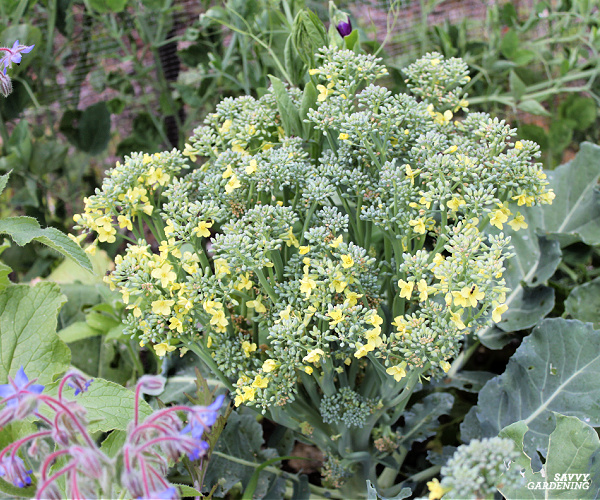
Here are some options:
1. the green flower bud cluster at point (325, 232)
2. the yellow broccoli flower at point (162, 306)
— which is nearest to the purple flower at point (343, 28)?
the green flower bud cluster at point (325, 232)

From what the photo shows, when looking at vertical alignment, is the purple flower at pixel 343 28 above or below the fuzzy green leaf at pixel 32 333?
above

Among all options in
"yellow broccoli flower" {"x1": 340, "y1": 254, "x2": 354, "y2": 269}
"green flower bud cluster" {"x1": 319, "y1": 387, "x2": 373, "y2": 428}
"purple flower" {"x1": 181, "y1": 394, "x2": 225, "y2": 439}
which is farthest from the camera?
"green flower bud cluster" {"x1": 319, "y1": 387, "x2": 373, "y2": 428}

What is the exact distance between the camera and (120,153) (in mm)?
1545

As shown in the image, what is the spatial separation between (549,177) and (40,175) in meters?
1.24

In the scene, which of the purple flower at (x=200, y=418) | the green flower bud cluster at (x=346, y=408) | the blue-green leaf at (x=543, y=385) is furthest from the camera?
the blue-green leaf at (x=543, y=385)

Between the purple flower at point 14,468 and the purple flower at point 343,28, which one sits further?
the purple flower at point 343,28

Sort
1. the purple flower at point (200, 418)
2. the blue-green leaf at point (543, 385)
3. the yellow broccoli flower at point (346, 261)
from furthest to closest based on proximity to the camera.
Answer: the blue-green leaf at point (543, 385), the yellow broccoli flower at point (346, 261), the purple flower at point (200, 418)

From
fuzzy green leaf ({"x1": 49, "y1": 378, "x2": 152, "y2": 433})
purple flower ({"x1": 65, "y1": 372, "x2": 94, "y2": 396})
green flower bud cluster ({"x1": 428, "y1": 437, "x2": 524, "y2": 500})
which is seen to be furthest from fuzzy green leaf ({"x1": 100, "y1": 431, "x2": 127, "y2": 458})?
green flower bud cluster ({"x1": 428, "y1": 437, "x2": 524, "y2": 500})

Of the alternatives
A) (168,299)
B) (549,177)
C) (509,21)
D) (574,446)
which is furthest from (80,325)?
(509,21)

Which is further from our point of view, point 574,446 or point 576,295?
point 576,295

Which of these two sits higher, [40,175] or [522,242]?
[40,175]

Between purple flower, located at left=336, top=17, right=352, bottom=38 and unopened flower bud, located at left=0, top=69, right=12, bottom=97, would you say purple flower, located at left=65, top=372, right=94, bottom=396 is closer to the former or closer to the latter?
unopened flower bud, located at left=0, top=69, right=12, bottom=97

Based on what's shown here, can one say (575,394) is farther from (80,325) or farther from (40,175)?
(40,175)

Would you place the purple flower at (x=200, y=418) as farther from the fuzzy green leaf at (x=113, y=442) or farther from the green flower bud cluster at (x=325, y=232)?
the fuzzy green leaf at (x=113, y=442)
